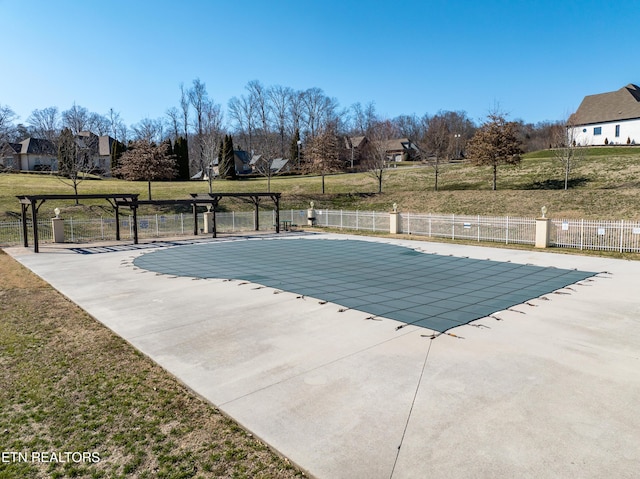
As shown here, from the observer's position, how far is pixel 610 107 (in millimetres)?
53625

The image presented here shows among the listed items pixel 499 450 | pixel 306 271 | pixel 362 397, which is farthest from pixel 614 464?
pixel 306 271

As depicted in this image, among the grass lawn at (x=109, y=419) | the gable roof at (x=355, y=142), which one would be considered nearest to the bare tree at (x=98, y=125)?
the gable roof at (x=355, y=142)

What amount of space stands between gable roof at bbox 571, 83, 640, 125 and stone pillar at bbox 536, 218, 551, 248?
38066 mm

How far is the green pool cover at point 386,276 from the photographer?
9.87m

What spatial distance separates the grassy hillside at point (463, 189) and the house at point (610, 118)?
6152 mm

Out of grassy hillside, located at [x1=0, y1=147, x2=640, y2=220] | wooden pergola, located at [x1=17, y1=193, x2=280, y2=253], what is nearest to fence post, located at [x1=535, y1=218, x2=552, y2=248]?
grassy hillside, located at [x1=0, y1=147, x2=640, y2=220]

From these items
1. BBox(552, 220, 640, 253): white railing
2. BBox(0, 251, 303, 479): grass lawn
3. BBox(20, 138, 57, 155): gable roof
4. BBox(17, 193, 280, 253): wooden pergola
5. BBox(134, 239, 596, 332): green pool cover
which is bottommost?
BBox(0, 251, 303, 479): grass lawn

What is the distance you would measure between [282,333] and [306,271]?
6.69 meters

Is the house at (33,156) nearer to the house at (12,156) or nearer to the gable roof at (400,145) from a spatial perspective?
the house at (12,156)

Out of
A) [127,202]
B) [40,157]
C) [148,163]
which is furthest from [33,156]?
[127,202]

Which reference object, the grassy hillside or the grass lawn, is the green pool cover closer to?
the grass lawn

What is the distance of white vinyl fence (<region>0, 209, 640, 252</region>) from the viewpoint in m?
19.1

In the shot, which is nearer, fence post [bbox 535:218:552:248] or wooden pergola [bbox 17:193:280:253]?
fence post [bbox 535:218:552:248]

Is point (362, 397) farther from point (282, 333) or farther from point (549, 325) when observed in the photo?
point (549, 325)
